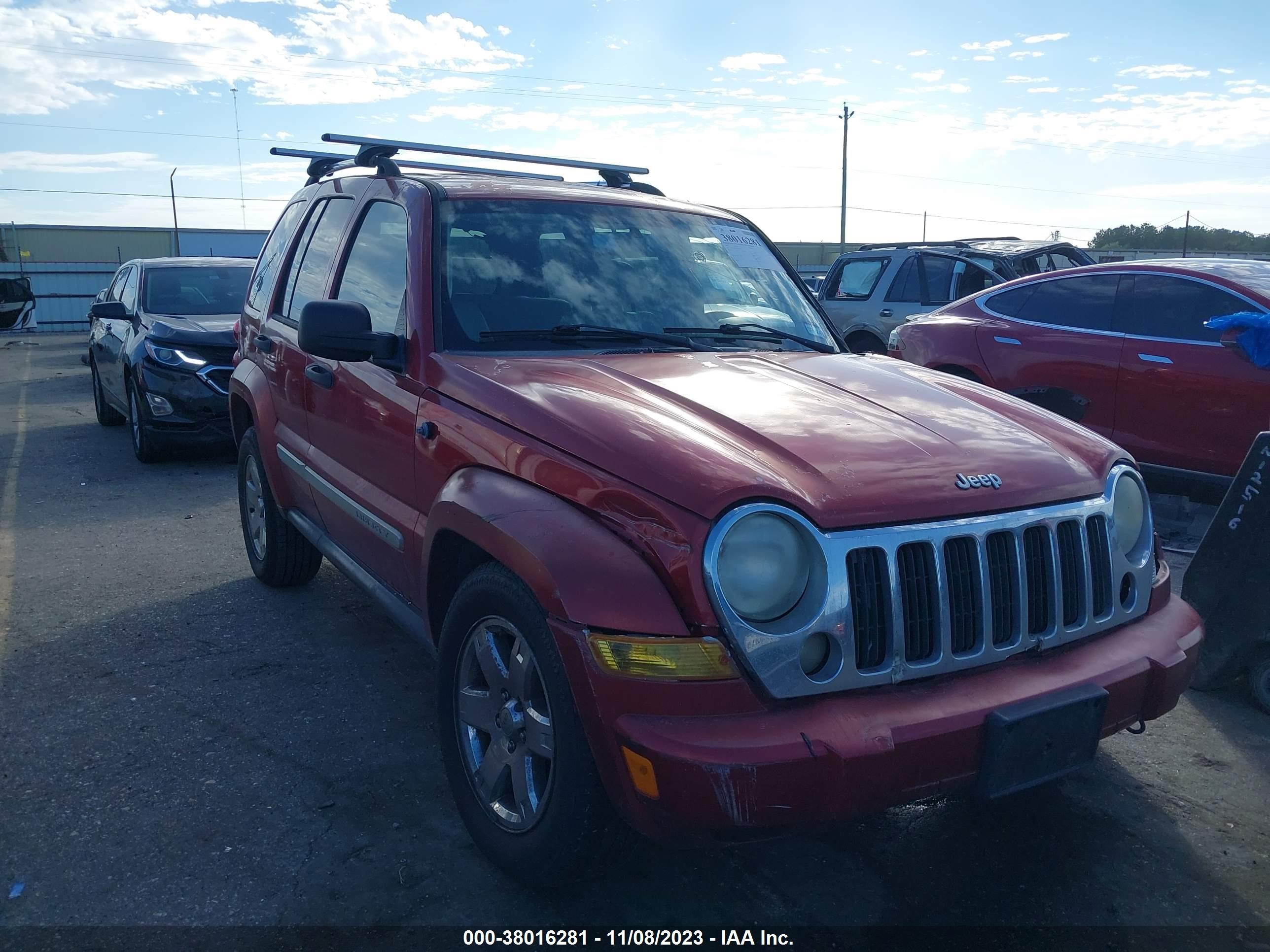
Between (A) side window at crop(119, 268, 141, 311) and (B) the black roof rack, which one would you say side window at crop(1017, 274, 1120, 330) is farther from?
(A) side window at crop(119, 268, 141, 311)

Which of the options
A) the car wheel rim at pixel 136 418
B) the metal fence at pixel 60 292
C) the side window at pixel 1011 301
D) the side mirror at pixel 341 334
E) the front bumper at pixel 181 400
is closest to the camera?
the side mirror at pixel 341 334

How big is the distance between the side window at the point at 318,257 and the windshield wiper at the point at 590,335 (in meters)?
1.28

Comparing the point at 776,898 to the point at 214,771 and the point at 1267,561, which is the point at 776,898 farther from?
the point at 1267,561

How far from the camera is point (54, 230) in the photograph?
147 ft

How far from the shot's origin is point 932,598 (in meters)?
2.39

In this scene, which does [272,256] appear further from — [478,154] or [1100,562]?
[1100,562]

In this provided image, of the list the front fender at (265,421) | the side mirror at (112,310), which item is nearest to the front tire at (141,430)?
the side mirror at (112,310)

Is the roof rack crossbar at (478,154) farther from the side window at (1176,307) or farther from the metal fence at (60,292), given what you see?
the metal fence at (60,292)

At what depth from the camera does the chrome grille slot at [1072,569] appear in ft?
8.66

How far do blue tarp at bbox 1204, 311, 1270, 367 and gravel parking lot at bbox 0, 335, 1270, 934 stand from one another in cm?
192

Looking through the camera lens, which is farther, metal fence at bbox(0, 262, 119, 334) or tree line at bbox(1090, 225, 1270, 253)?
tree line at bbox(1090, 225, 1270, 253)

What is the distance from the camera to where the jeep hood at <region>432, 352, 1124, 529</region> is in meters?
2.39

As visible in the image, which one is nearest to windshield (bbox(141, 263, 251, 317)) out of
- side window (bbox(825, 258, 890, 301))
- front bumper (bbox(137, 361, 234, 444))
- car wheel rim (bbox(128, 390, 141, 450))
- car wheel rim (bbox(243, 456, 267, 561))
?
car wheel rim (bbox(128, 390, 141, 450))

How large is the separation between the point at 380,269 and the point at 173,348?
5.71 m
